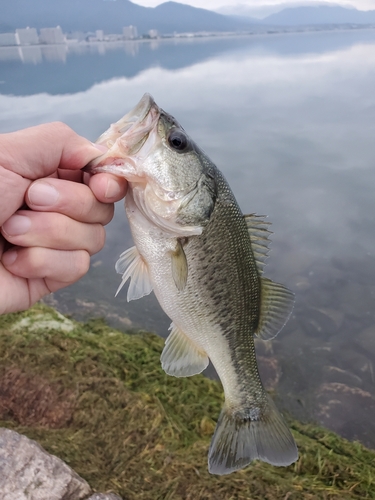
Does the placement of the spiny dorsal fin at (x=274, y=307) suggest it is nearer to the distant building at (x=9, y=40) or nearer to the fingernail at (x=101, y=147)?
the fingernail at (x=101, y=147)

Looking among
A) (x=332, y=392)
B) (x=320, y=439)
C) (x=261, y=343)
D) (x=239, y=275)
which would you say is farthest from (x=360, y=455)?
(x=239, y=275)

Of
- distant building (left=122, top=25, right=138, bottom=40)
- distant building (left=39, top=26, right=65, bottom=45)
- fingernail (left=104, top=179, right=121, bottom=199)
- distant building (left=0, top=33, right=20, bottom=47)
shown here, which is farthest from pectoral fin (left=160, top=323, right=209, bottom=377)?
distant building (left=122, top=25, right=138, bottom=40)

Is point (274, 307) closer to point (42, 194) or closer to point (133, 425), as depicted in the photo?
point (42, 194)

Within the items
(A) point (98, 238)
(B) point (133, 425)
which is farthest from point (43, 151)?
(B) point (133, 425)

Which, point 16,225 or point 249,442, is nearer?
point 16,225

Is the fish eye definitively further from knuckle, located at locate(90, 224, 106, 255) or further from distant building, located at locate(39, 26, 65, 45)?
distant building, located at locate(39, 26, 65, 45)

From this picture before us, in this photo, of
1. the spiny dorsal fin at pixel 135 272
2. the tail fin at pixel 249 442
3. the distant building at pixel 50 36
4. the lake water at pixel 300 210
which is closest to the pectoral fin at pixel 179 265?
the spiny dorsal fin at pixel 135 272

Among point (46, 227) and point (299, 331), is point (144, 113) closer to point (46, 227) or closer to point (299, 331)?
point (46, 227)
